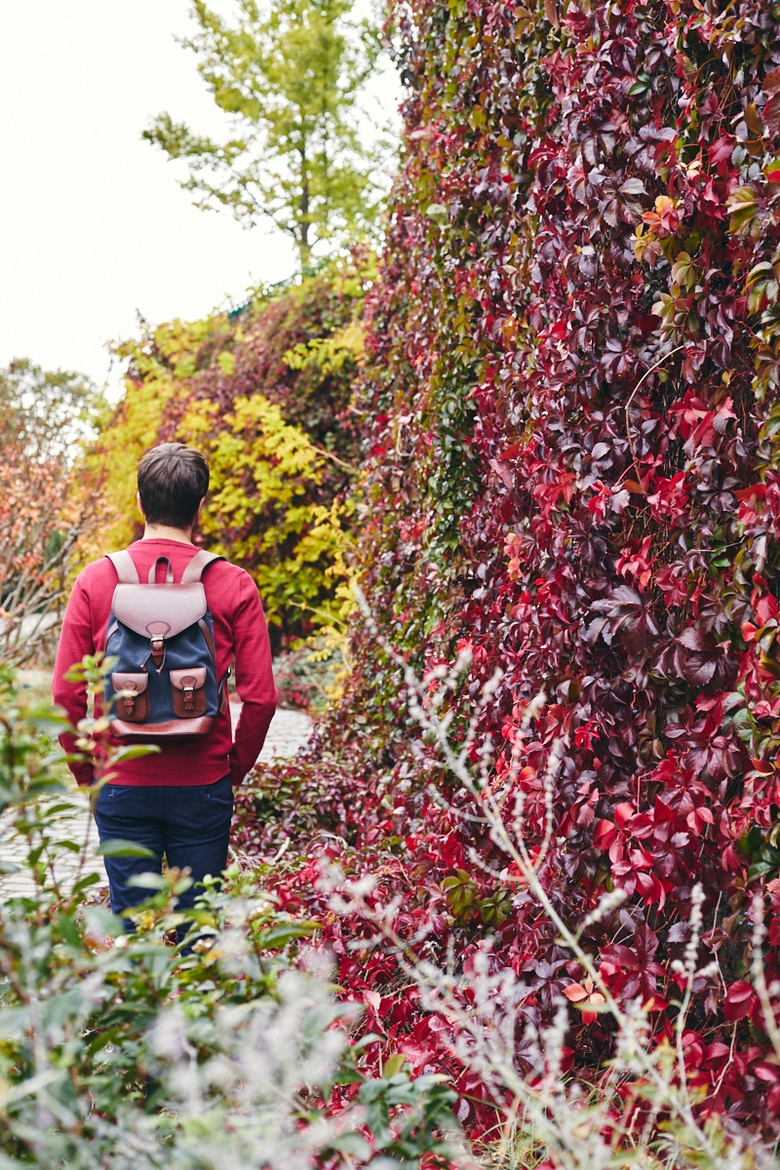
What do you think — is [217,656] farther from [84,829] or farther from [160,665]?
[84,829]

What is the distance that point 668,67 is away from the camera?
2.24 m

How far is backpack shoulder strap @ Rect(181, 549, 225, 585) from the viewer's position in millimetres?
2576

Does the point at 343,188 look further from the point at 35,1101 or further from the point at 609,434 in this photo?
the point at 35,1101

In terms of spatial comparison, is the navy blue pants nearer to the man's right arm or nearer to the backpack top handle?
the man's right arm

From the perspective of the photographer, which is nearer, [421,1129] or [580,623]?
[421,1129]

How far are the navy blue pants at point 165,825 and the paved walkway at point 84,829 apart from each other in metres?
0.08

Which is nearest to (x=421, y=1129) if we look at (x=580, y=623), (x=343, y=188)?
(x=580, y=623)

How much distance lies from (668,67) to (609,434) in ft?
2.70

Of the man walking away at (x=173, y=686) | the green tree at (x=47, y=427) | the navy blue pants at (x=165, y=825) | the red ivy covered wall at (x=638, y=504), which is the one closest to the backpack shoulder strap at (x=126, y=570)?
the man walking away at (x=173, y=686)

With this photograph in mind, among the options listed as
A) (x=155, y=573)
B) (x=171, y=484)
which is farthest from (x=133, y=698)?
(x=171, y=484)

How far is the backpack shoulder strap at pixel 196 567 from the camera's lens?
8.45 ft

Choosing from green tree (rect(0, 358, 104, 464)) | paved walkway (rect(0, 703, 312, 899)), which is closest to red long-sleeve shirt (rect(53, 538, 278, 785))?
paved walkway (rect(0, 703, 312, 899))

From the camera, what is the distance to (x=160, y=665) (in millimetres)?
2461

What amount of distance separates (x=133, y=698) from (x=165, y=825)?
1.17 ft
